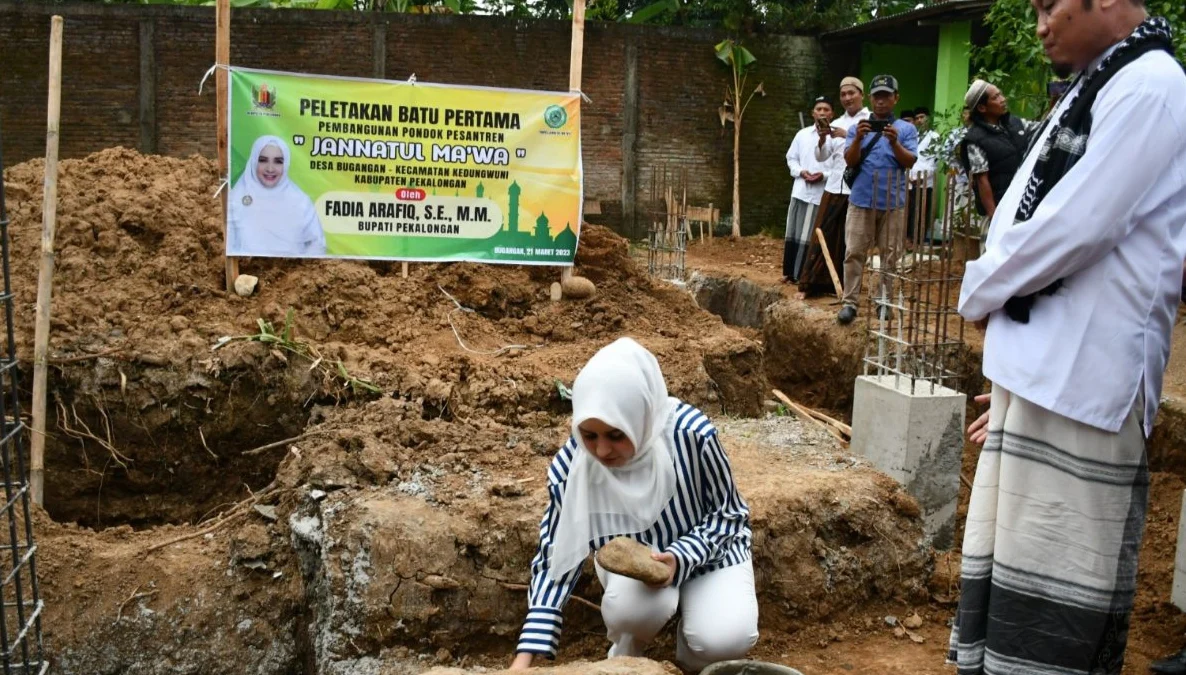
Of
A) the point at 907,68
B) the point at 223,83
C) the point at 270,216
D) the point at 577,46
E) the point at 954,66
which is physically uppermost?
the point at 907,68

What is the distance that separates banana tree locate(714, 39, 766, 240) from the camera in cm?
1547

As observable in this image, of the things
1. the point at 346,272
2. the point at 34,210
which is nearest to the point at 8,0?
the point at 34,210

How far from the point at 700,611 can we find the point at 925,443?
8.08 ft

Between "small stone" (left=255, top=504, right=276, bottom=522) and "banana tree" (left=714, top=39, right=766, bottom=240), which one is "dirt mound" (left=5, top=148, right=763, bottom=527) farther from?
"banana tree" (left=714, top=39, right=766, bottom=240)

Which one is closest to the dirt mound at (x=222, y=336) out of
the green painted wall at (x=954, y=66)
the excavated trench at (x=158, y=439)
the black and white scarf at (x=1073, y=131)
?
the excavated trench at (x=158, y=439)

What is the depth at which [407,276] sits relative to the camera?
7.45 m

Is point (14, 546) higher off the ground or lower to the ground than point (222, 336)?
lower

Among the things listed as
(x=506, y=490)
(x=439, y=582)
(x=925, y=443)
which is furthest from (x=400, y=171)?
(x=925, y=443)

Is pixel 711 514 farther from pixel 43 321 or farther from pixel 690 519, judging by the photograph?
pixel 43 321

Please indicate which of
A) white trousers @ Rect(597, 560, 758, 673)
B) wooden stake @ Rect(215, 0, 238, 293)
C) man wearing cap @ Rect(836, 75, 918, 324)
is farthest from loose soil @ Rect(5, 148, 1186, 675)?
man wearing cap @ Rect(836, 75, 918, 324)

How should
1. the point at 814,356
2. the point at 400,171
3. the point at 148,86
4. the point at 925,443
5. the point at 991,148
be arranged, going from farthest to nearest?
the point at 148,86 → the point at 814,356 → the point at 991,148 → the point at 400,171 → the point at 925,443

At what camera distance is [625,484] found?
10.6 feet

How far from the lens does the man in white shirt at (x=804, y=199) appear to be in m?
10.4

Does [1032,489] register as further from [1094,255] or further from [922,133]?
[922,133]
